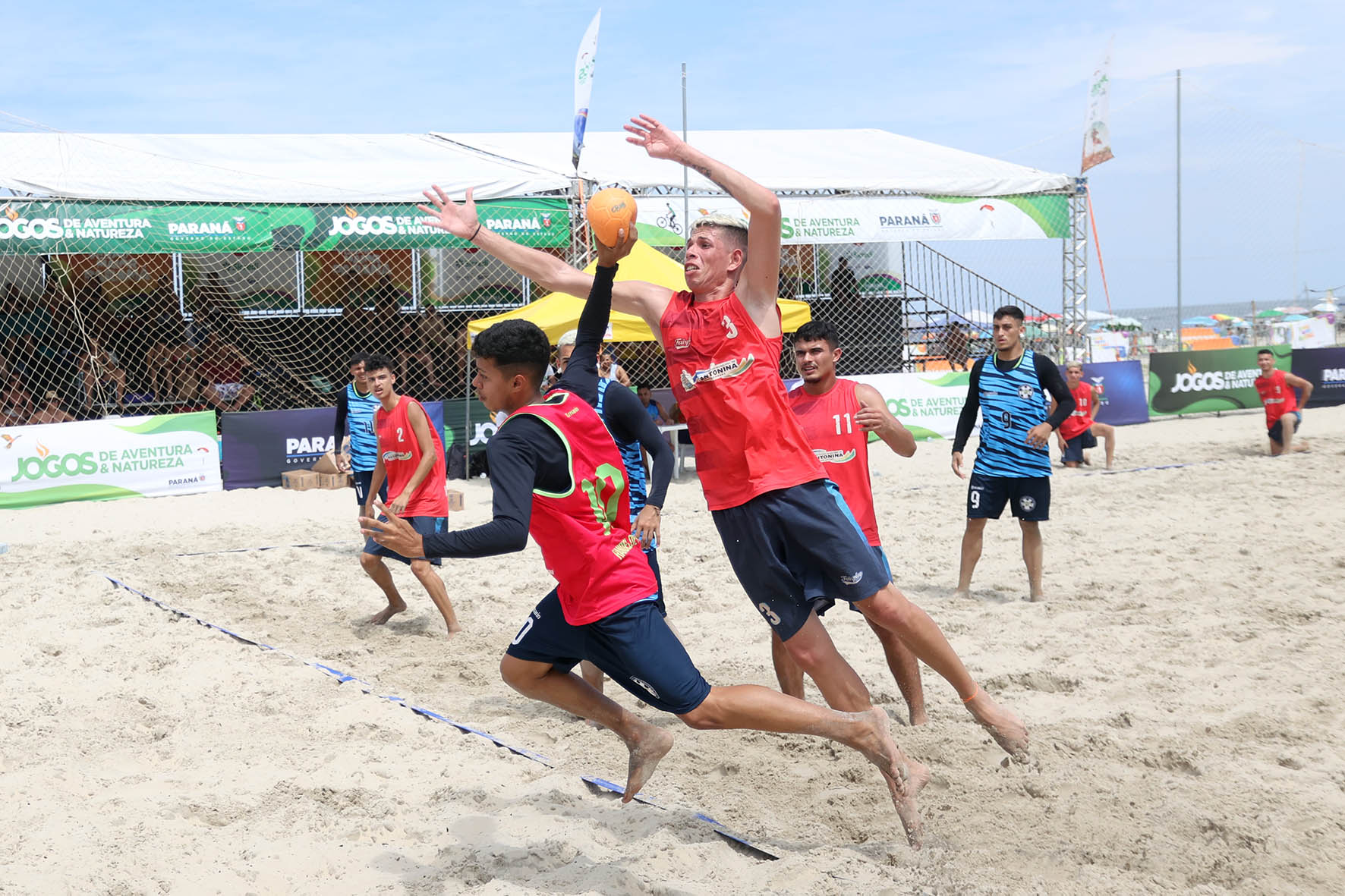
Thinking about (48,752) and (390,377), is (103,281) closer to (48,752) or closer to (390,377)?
(390,377)

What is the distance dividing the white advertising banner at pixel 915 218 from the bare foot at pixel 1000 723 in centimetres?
1086

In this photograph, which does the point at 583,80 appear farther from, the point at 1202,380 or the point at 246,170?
the point at 1202,380

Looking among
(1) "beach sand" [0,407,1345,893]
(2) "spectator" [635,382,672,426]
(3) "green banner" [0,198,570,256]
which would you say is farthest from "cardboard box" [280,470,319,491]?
(1) "beach sand" [0,407,1345,893]

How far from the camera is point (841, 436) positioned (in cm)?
440

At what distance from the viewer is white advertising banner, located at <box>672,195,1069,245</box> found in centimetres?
1438

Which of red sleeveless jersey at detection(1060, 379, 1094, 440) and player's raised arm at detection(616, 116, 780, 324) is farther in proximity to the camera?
red sleeveless jersey at detection(1060, 379, 1094, 440)

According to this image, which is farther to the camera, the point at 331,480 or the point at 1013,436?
the point at 331,480

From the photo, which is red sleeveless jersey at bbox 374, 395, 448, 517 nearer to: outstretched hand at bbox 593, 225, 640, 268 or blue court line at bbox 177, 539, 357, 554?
blue court line at bbox 177, 539, 357, 554

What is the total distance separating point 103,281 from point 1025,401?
10.5m

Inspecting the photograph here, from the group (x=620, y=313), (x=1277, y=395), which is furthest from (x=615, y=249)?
(x=1277, y=395)

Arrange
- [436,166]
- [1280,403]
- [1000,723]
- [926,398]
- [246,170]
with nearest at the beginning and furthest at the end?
1. [1000,723]
2. [1280,403]
3. [246,170]
4. [436,166]
5. [926,398]

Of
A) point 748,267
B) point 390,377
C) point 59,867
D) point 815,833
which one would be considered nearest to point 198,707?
point 59,867

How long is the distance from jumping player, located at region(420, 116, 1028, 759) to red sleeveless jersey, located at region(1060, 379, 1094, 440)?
913cm

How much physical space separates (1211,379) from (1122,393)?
184 cm
